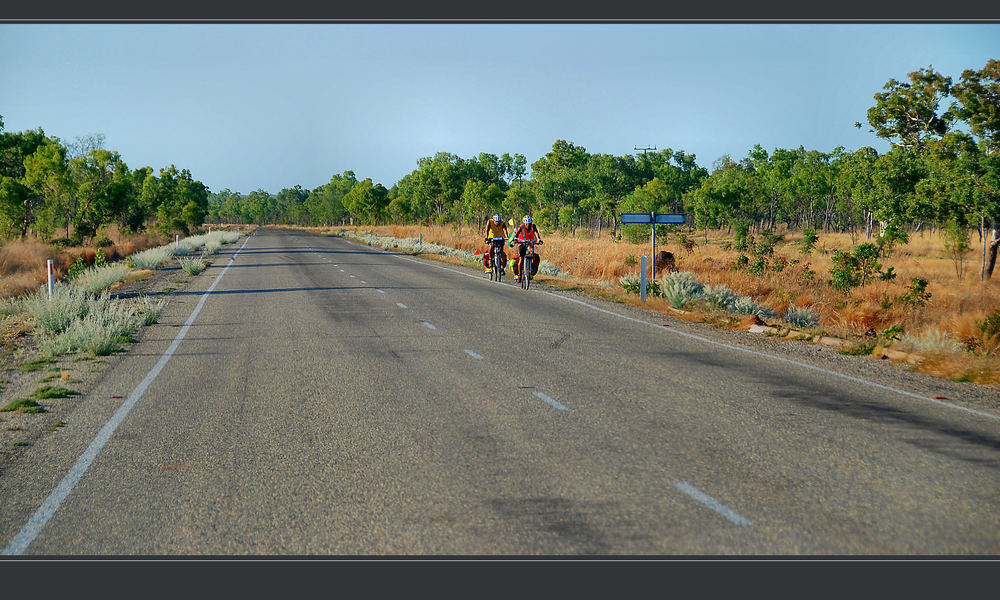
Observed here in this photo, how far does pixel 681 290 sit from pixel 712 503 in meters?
13.2

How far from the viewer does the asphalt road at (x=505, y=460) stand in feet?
14.9

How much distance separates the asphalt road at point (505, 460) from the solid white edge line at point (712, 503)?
20 mm

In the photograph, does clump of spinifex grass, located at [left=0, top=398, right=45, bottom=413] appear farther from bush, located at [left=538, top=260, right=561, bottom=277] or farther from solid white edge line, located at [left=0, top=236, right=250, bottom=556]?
bush, located at [left=538, top=260, right=561, bottom=277]

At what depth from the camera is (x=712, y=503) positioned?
4.96 metres

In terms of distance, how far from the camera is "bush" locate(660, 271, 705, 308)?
17.4 metres

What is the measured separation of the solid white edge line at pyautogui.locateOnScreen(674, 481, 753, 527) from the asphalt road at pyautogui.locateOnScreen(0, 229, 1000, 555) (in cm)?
2

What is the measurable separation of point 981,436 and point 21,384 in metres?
10.2

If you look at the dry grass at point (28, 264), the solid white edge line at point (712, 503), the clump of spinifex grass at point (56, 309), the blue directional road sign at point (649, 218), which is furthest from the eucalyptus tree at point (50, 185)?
the solid white edge line at point (712, 503)

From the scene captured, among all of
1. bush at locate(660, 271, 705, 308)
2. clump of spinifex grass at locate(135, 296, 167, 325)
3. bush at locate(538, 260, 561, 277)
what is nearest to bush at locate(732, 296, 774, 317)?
bush at locate(660, 271, 705, 308)

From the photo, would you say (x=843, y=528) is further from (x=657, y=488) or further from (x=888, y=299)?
(x=888, y=299)

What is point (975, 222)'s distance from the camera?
119 ft

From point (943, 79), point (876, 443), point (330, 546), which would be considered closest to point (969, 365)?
point (876, 443)

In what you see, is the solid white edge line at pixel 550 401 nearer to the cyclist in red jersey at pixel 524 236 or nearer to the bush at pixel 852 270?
the cyclist in red jersey at pixel 524 236

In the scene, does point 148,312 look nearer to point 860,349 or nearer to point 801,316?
point 860,349
